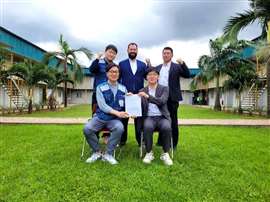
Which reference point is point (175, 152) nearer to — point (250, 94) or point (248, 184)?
point (248, 184)

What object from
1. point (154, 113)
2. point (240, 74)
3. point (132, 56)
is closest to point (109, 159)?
point (154, 113)

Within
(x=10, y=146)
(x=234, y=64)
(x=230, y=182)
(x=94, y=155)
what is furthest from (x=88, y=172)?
(x=234, y=64)

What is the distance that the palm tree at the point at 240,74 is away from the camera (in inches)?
802

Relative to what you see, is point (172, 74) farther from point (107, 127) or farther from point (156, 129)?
point (107, 127)

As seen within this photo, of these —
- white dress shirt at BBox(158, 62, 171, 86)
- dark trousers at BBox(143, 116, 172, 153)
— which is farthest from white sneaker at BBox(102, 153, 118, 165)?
white dress shirt at BBox(158, 62, 171, 86)

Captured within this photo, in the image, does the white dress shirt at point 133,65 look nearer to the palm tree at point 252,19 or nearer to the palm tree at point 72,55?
the palm tree at point 252,19

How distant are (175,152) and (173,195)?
2.31 m

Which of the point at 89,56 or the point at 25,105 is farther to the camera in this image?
the point at 89,56

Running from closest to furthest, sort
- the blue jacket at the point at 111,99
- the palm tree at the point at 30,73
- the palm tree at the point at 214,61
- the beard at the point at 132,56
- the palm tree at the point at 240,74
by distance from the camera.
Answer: the blue jacket at the point at 111,99, the beard at the point at 132,56, the palm tree at the point at 30,73, the palm tree at the point at 240,74, the palm tree at the point at 214,61

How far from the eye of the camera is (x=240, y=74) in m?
20.4

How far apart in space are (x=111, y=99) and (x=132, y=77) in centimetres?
64

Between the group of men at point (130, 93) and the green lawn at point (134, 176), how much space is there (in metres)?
0.33

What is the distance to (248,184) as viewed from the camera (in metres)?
4.01

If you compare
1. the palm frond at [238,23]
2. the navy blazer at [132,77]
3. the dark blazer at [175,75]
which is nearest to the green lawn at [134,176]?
the dark blazer at [175,75]
